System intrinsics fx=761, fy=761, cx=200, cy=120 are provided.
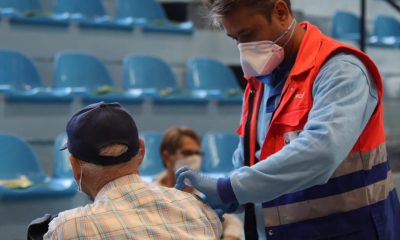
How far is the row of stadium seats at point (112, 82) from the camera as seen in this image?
173 inches

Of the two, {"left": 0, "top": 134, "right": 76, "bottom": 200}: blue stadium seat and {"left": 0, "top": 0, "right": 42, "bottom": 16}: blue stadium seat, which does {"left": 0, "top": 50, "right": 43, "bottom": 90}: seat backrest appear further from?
{"left": 0, "top": 134, "right": 76, "bottom": 200}: blue stadium seat

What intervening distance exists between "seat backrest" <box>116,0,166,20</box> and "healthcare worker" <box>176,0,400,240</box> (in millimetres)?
4086

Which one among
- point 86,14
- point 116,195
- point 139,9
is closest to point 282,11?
point 116,195

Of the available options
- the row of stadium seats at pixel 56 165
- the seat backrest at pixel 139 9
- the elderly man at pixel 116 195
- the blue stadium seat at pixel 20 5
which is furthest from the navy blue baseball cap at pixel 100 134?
the seat backrest at pixel 139 9

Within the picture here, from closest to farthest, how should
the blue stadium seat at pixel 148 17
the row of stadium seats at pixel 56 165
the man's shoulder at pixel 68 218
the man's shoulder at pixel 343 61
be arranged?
the man's shoulder at pixel 68 218 < the man's shoulder at pixel 343 61 < the row of stadium seats at pixel 56 165 < the blue stadium seat at pixel 148 17

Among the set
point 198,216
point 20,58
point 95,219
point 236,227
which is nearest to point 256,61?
point 198,216

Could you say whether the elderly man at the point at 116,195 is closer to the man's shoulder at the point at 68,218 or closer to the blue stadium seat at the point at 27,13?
the man's shoulder at the point at 68,218

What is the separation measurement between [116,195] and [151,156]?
2806 millimetres

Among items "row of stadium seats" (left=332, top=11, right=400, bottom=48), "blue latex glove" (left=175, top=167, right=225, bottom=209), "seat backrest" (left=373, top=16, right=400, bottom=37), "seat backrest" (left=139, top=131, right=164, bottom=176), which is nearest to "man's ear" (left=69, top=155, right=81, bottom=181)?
"blue latex glove" (left=175, top=167, right=225, bottom=209)

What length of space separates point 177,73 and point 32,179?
2.08 meters

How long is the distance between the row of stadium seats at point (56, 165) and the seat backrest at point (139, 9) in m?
1.65

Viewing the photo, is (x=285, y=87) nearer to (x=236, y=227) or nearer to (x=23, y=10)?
(x=236, y=227)

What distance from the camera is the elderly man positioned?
141 cm

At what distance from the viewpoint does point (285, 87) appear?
5.27 feet
